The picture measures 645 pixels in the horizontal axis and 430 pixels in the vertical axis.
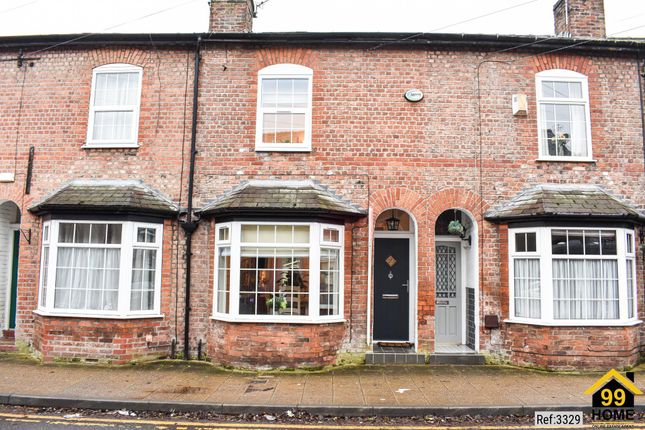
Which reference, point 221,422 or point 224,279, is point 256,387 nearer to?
point 221,422

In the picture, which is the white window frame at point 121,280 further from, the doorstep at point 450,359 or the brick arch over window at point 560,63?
the brick arch over window at point 560,63

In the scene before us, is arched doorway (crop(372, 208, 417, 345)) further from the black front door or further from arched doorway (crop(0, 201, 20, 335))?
arched doorway (crop(0, 201, 20, 335))

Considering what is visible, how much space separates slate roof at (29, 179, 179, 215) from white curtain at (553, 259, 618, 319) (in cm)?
801

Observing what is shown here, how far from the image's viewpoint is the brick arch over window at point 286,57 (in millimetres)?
10227

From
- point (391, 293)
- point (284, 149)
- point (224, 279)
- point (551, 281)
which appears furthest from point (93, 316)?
point (551, 281)

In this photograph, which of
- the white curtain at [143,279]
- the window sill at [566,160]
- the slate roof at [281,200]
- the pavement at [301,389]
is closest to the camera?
the pavement at [301,389]

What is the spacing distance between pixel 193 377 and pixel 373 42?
774 cm

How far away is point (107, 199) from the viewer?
9453mm

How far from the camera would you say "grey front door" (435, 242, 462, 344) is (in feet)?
34.9

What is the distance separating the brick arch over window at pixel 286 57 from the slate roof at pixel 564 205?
5.10m

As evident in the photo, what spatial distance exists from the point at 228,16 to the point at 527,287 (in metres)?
8.86

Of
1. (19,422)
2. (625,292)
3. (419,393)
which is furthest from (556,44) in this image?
(19,422)

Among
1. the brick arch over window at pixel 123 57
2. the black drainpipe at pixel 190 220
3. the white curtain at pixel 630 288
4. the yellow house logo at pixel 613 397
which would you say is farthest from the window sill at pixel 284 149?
the white curtain at pixel 630 288

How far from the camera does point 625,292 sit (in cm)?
921
